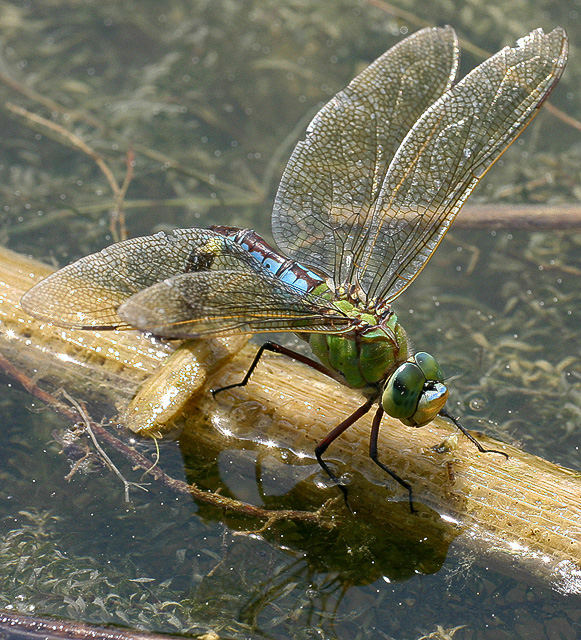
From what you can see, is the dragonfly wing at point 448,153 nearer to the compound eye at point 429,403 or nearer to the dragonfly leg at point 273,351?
the dragonfly leg at point 273,351

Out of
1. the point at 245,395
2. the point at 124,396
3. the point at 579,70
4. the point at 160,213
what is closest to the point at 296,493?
the point at 245,395

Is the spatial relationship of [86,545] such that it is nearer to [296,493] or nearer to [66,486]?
[66,486]

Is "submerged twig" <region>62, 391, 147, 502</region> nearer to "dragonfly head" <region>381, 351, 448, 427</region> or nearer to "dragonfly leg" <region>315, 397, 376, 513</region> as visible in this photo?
"dragonfly leg" <region>315, 397, 376, 513</region>

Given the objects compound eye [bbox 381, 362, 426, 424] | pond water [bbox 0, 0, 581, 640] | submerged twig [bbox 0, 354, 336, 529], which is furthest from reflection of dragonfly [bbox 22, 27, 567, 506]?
pond water [bbox 0, 0, 581, 640]

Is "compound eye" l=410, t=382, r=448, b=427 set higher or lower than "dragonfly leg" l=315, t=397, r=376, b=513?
higher

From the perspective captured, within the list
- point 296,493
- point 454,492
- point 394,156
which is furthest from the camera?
point 394,156

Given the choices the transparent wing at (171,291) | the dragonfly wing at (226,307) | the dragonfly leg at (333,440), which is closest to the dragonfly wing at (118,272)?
the transparent wing at (171,291)
